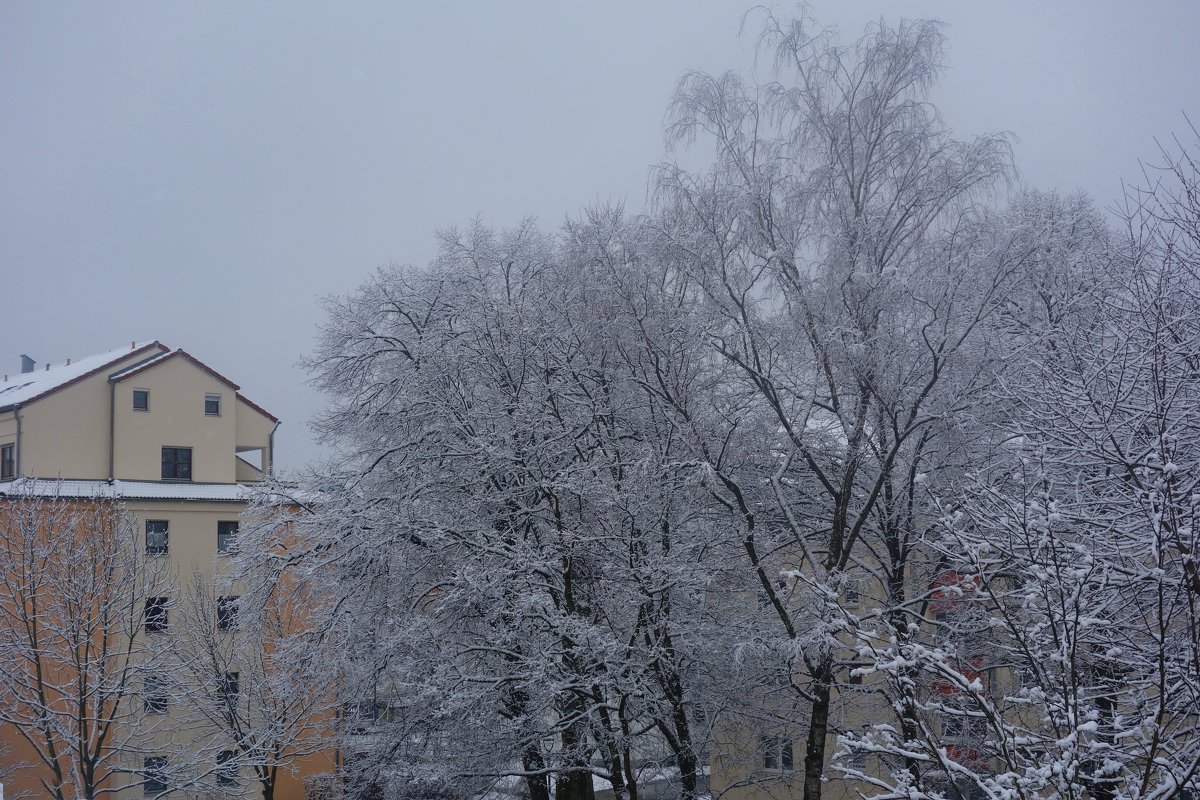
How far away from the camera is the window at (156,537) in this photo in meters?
28.7

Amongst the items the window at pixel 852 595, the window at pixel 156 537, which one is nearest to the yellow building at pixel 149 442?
the window at pixel 156 537

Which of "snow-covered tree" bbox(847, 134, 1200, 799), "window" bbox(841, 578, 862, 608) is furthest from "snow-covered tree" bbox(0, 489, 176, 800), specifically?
"snow-covered tree" bbox(847, 134, 1200, 799)

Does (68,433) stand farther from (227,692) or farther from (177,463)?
(227,692)

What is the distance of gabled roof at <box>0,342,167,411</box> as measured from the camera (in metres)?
31.7

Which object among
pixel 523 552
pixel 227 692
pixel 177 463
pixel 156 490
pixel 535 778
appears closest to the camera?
pixel 523 552

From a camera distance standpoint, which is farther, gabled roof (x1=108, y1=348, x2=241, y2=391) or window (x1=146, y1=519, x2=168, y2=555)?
gabled roof (x1=108, y1=348, x2=241, y2=391)

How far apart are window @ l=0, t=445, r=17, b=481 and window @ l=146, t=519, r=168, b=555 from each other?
465 centimetres

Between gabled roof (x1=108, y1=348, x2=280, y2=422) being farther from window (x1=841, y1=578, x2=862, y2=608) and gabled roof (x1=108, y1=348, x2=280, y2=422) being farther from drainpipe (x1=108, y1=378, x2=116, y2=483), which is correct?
window (x1=841, y1=578, x2=862, y2=608)

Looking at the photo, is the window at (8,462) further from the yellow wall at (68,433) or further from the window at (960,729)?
the window at (960,729)

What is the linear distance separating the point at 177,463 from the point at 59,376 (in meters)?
5.10

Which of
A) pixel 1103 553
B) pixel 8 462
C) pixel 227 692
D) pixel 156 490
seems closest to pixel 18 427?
pixel 8 462

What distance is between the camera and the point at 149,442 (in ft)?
109

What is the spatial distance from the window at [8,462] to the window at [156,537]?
15.3 feet

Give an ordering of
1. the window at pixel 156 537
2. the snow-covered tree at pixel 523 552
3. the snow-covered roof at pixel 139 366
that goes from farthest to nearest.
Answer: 1. the snow-covered roof at pixel 139 366
2. the window at pixel 156 537
3. the snow-covered tree at pixel 523 552
